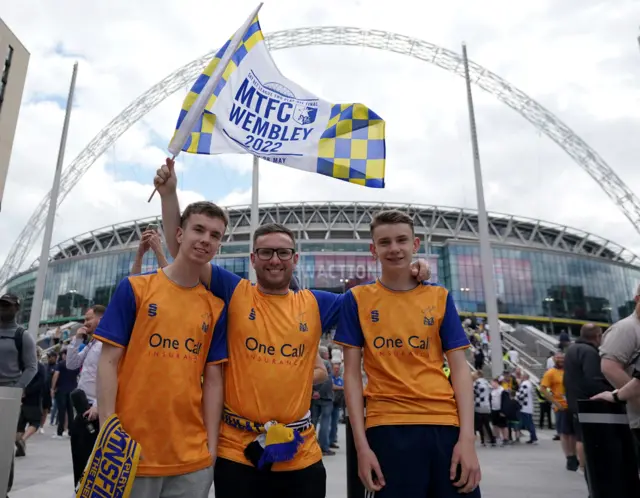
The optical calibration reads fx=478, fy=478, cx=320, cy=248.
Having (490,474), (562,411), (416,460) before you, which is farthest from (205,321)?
(562,411)

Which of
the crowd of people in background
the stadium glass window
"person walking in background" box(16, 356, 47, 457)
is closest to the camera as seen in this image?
the crowd of people in background

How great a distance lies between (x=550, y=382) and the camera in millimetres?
9875

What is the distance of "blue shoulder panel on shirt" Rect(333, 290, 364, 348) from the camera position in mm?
2809

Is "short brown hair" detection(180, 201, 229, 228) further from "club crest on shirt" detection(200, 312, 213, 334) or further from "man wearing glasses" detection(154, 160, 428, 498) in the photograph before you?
"club crest on shirt" detection(200, 312, 213, 334)

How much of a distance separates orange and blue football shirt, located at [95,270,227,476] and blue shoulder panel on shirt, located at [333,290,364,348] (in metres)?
0.69

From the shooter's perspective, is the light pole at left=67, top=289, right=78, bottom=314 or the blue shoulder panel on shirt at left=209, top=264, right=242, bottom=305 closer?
the blue shoulder panel on shirt at left=209, top=264, right=242, bottom=305

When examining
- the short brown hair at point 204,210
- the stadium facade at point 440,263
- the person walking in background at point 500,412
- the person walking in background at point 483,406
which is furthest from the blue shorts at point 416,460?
the stadium facade at point 440,263

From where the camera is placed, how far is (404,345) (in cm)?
270

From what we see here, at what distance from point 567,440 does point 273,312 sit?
23.8ft

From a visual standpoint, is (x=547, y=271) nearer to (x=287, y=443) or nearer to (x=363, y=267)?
(x=363, y=267)

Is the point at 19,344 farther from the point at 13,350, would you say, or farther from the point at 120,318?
the point at 120,318

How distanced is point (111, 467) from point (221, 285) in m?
1.12

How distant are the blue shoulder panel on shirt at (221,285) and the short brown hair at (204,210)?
0.32 meters

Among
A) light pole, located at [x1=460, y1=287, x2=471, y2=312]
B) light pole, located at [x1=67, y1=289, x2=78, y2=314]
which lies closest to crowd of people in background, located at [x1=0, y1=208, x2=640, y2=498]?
light pole, located at [x1=460, y1=287, x2=471, y2=312]
